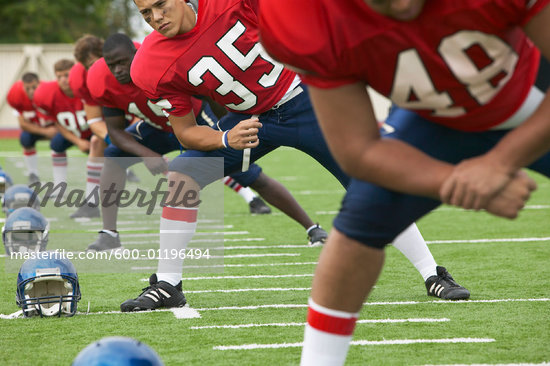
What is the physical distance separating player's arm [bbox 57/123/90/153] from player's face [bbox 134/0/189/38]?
4531mm

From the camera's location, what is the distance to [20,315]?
360cm

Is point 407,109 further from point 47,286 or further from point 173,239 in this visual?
point 47,286

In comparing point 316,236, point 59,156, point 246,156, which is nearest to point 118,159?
point 316,236

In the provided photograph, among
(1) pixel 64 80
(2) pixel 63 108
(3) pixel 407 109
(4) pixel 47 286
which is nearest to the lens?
(3) pixel 407 109

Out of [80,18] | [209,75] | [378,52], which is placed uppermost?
[378,52]

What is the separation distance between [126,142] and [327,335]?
3.59 metres

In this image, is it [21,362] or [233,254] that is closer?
[21,362]

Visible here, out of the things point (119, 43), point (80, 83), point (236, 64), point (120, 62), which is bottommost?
point (80, 83)

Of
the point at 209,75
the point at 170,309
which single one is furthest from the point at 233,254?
the point at 209,75

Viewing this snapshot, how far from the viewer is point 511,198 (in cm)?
178

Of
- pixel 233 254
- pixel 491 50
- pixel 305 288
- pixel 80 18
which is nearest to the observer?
pixel 491 50

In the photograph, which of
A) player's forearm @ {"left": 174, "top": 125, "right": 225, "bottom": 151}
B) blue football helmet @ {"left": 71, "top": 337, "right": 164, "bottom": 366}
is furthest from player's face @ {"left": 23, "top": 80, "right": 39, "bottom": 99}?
blue football helmet @ {"left": 71, "top": 337, "right": 164, "bottom": 366}

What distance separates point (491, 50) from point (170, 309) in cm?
229

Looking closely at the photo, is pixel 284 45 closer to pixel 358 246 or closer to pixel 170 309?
pixel 358 246
